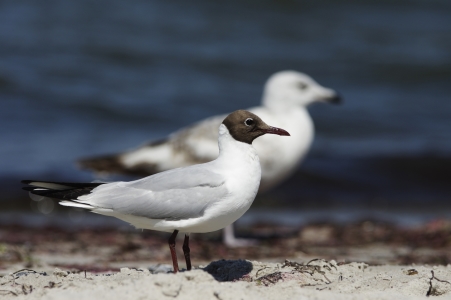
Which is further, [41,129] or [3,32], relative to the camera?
[3,32]

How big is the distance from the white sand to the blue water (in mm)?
5966

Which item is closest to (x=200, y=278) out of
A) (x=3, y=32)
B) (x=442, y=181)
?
(x=442, y=181)

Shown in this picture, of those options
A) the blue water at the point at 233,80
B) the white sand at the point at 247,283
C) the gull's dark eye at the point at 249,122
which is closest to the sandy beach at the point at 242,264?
the white sand at the point at 247,283

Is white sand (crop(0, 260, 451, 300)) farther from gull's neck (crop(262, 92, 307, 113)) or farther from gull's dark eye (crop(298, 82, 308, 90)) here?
gull's dark eye (crop(298, 82, 308, 90))

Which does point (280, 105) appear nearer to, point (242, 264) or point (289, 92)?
point (289, 92)

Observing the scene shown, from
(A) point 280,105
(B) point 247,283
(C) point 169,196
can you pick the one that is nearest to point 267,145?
(A) point 280,105

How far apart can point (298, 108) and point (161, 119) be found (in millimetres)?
5324

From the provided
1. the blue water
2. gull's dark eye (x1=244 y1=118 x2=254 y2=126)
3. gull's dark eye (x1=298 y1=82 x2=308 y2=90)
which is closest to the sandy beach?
gull's dark eye (x1=244 y1=118 x2=254 y2=126)

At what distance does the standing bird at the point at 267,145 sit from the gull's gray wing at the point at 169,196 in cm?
383

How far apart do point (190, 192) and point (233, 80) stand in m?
12.4

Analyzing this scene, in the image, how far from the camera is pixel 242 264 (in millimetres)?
4922

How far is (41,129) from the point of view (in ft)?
42.3

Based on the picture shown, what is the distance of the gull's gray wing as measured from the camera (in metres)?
4.41

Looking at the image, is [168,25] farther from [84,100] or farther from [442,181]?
[442,181]
